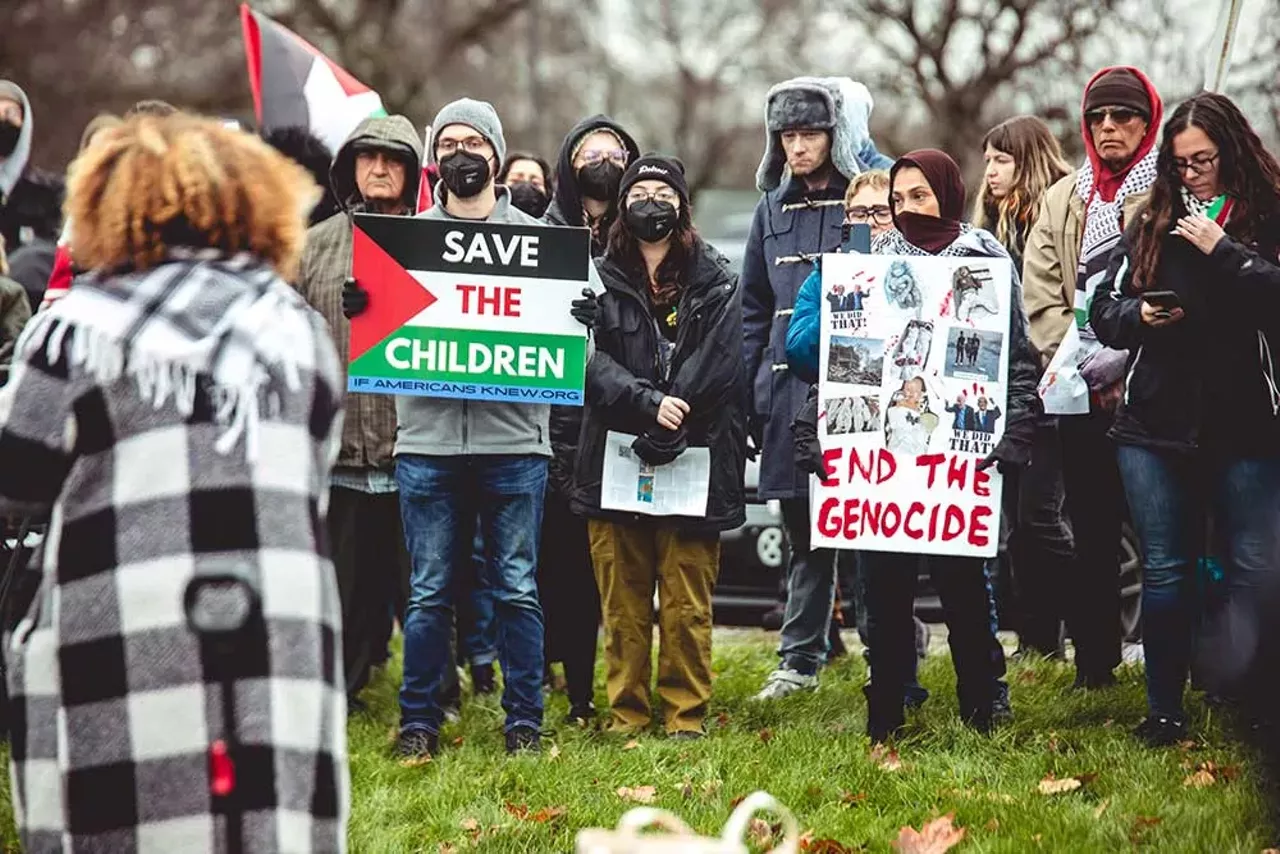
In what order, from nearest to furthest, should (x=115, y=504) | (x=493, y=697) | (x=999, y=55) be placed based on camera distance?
(x=115, y=504), (x=493, y=697), (x=999, y=55)

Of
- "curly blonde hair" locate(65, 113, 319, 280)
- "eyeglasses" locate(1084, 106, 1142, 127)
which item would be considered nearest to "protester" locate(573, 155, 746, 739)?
"eyeglasses" locate(1084, 106, 1142, 127)

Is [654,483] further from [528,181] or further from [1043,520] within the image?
[528,181]

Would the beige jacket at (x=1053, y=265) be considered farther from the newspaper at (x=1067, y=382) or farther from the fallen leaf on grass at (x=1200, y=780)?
the fallen leaf on grass at (x=1200, y=780)

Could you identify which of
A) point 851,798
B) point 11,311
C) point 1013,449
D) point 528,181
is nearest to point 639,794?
point 851,798

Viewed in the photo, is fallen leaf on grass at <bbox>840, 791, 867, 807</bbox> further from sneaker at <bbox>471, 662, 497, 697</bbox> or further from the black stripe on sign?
A: sneaker at <bbox>471, 662, 497, 697</bbox>

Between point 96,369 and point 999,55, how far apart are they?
72.4 ft

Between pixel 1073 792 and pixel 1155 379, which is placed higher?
pixel 1155 379

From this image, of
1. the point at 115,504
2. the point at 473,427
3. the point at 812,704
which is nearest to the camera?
the point at 115,504

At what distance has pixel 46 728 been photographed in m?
3.77

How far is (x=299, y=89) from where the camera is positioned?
30.9 ft

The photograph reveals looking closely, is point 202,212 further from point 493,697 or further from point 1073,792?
point 493,697

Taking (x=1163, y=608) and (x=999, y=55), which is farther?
(x=999, y=55)

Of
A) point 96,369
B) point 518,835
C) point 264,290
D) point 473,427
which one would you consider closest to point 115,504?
point 96,369

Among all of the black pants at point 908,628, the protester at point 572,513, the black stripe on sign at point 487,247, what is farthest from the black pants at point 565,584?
the black pants at point 908,628
